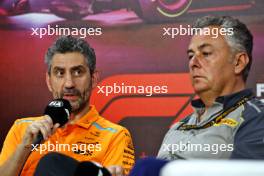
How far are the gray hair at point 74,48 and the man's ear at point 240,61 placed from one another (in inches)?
24.9

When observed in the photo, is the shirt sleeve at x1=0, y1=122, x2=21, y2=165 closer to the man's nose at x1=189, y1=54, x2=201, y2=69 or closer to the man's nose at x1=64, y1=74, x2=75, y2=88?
the man's nose at x1=64, y1=74, x2=75, y2=88

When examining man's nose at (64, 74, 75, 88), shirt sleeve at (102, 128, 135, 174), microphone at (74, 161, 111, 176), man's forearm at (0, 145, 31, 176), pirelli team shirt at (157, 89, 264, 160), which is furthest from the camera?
man's nose at (64, 74, 75, 88)

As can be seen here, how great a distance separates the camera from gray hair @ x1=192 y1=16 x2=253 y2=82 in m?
1.76

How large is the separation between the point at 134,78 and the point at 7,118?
64 centimetres

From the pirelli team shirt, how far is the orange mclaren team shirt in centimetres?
17

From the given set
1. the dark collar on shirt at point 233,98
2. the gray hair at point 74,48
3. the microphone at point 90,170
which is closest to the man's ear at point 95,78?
the gray hair at point 74,48

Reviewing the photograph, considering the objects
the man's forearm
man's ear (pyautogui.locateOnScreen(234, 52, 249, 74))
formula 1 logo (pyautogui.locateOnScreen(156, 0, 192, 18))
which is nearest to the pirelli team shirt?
man's ear (pyautogui.locateOnScreen(234, 52, 249, 74))

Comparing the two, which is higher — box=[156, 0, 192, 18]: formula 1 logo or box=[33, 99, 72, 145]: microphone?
box=[156, 0, 192, 18]: formula 1 logo

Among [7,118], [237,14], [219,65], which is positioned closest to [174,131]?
[219,65]

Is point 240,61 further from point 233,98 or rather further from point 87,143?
point 87,143

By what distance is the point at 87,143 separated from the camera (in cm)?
186

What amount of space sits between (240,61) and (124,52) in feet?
1.69

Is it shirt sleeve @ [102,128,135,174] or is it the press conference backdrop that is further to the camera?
the press conference backdrop

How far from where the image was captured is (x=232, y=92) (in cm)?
173
